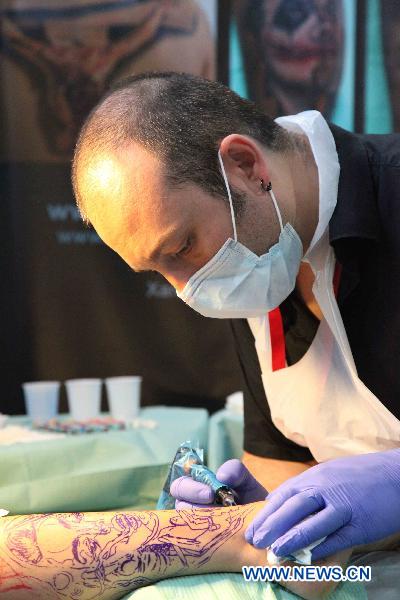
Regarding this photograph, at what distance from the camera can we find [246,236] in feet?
5.83

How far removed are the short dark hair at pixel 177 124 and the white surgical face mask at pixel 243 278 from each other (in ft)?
0.17

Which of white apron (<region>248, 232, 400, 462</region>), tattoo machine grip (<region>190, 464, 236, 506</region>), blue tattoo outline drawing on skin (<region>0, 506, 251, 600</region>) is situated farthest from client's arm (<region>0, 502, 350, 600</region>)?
white apron (<region>248, 232, 400, 462</region>)

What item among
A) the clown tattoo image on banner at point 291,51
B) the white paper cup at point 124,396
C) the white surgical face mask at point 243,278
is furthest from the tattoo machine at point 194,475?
the clown tattoo image on banner at point 291,51

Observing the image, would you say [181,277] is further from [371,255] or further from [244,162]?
[371,255]

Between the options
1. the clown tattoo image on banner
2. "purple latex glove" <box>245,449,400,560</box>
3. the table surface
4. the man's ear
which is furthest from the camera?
the clown tattoo image on banner

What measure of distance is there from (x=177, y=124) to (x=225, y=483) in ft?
2.28

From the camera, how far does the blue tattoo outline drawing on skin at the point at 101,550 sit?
1461mm

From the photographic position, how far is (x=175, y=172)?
1.68m

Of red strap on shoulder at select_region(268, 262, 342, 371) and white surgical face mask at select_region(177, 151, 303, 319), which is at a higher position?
white surgical face mask at select_region(177, 151, 303, 319)

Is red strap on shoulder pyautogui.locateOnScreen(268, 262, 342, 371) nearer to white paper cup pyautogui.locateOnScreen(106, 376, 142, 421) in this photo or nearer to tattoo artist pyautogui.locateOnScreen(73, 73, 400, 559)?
tattoo artist pyautogui.locateOnScreen(73, 73, 400, 559)

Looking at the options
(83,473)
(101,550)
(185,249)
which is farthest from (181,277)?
(83,473)

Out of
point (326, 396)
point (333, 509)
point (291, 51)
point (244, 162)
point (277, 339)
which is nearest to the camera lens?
point (333, 509)

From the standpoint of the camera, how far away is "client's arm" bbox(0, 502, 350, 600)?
4.79 feet

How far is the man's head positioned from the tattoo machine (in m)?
0.34
